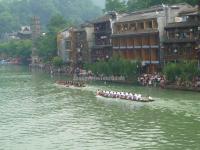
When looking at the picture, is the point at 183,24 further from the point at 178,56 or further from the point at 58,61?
the point at 58,61

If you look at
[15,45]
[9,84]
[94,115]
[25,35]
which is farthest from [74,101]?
[25,35]

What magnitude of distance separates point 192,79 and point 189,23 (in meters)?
10.4

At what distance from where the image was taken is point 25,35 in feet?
655

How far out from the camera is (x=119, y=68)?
86.4 meters

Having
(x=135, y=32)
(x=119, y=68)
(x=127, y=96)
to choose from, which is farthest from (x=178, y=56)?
(x=127, y=96)

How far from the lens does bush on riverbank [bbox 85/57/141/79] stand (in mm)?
83875

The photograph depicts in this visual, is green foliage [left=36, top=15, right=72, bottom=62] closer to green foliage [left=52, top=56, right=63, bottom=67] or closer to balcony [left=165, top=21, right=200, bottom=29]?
green foliage [left=52, top=56, right=63, bottom=67]

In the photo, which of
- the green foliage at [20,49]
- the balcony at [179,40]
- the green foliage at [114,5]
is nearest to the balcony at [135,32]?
the balcony at [179,40]

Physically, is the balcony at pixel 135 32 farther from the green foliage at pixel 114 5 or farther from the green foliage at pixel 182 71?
the green foliage at pixel 114 5

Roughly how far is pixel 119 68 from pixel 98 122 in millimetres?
37879

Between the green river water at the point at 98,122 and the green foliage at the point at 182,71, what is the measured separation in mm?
2830

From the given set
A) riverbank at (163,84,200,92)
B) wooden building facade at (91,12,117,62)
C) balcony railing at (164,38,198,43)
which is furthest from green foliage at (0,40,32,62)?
riverbank at (163,84,200,92)

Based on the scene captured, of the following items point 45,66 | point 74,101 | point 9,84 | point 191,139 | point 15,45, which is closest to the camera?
point 191,139

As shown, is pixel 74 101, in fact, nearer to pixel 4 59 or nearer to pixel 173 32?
pixel 173 32
